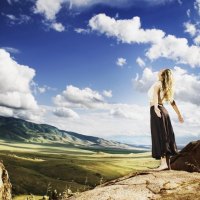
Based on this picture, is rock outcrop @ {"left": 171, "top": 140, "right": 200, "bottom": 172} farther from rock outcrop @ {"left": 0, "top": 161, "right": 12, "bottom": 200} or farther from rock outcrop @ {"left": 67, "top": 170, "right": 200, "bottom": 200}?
rock outcrop @ {"left": 0, "top": 161, "right": 12, "bottom": 200}

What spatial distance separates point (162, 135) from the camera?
41.0 feet

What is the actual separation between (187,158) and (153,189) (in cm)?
387

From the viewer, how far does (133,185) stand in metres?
10.0

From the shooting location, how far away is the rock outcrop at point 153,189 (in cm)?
912

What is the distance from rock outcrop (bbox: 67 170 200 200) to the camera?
9117mm

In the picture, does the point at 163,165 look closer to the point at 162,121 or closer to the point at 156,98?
the point at 162,121

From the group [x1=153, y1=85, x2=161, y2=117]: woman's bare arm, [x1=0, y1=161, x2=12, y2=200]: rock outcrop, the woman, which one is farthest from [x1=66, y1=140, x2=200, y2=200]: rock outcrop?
[x1=0, y1=161, x2=12, y2=200]: rock outcrop

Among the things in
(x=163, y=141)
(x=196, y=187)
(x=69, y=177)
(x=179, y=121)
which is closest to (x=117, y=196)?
(x=196, y=187)

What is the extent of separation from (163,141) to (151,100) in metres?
1.46

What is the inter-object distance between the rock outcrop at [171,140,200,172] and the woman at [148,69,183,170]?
0.50 metres

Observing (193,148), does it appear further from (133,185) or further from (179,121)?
(133,185)

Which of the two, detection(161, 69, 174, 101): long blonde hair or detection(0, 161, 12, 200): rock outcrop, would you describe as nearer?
detection(161, 69, 174, 101): long blonde hair

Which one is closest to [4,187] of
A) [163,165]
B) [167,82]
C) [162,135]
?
[163,165]

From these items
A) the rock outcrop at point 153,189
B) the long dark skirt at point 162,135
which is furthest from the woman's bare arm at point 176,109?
the rock outcrop at point 153,189
